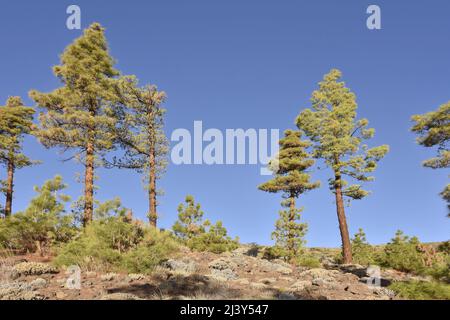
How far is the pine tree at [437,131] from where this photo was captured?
75.8 ft

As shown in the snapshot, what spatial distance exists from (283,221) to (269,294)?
A: 1337 cm

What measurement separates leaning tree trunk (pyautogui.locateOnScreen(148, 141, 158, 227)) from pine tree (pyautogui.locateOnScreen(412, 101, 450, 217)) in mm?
17113

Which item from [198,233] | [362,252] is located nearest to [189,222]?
[198,233]

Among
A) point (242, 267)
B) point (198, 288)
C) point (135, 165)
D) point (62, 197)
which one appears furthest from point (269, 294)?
point (135, 165)

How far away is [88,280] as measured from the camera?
37.5ft

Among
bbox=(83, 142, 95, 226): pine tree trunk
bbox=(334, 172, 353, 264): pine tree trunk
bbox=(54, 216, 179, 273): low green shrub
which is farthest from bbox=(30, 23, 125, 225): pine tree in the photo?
bbox=(334, 172, 353, 264): pine tree trunk

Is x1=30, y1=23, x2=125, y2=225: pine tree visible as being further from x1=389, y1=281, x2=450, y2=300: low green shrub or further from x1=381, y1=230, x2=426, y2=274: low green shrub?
x1=381, y1=230, x2=426, y2=274: low green shrub

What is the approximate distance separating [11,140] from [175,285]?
2641 centimetres

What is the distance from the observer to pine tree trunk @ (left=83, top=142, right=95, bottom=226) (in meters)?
20.1

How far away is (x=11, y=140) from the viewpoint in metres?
31.5

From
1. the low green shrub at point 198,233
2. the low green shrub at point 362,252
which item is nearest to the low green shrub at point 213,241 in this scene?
the low green shrub at point 198,233

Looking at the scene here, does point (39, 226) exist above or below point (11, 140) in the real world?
below

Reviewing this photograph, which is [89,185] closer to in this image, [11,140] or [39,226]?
[39,226]

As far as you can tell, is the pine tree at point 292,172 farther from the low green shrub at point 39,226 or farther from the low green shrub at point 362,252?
the low green shrub at point 39,226
